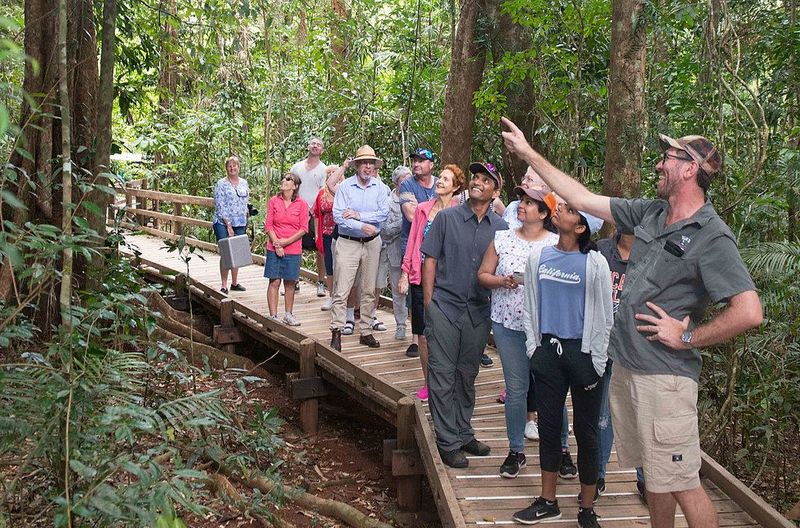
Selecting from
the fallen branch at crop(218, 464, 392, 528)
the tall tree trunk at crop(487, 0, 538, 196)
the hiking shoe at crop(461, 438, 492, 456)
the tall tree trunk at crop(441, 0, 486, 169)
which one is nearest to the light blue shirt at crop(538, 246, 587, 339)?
the hiking shoe at crop(461, 438, 492, 456)

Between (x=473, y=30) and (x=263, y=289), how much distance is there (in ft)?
15.3

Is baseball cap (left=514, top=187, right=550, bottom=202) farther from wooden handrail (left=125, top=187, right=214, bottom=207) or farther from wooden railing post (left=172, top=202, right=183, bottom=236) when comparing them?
wooden railing post (left=172, top=202, right=183, bottom=236)

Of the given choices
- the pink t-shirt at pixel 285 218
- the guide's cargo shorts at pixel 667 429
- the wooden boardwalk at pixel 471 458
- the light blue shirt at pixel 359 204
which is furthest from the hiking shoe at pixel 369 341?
the guide's cargo shorts at pixel 667 429

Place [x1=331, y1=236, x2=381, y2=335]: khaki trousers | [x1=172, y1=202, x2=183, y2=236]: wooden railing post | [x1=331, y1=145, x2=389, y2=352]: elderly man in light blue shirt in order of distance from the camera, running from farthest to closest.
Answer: [x1=172, y1=202, x2=183, y2=236]: wooden railing post
[x1=331, y1=236, x2=381, y2=335]: khaki trousers
[x1=331, y1=145, x2=389, y2=352]: elderly man in light blue shirt

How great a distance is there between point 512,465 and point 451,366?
722mm

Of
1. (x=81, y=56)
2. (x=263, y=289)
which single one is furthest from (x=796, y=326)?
(x=263, y=289)

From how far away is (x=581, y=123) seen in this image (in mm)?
10336

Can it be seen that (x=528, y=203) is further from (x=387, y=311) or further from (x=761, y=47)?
(x=387, y=311)

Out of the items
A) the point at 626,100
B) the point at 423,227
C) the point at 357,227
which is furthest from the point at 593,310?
the point at 357,227

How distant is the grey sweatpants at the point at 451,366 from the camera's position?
5.18 m

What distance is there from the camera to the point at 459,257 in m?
5.22

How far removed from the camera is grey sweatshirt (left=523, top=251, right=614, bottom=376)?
165 inches

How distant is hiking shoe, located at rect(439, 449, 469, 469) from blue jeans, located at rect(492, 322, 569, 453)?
0.39 metres

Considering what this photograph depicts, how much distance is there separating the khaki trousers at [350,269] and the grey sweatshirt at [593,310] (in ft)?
11.8
